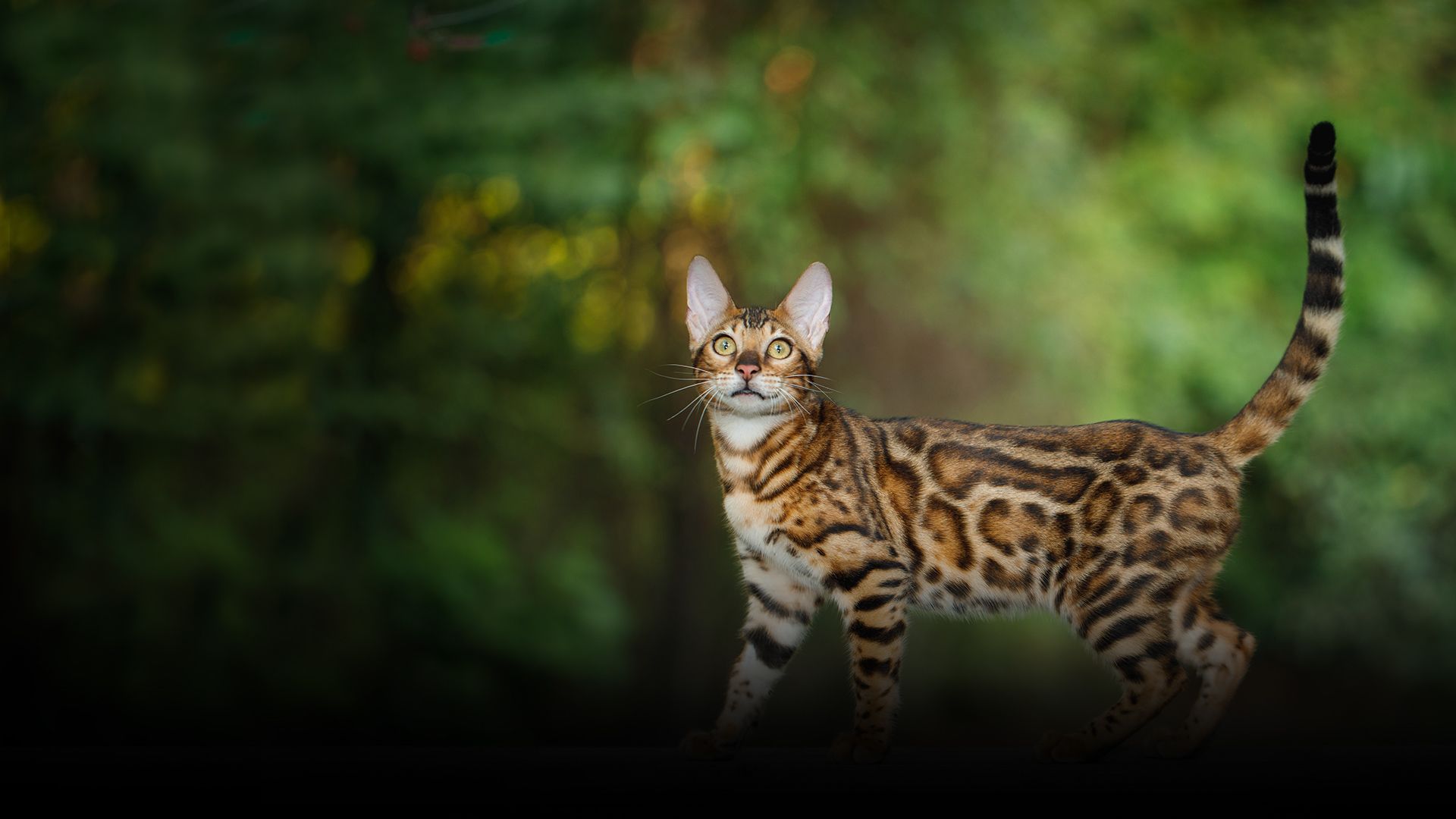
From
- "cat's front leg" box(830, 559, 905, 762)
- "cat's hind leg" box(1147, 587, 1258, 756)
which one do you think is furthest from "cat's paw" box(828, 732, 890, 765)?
"cat's hind leg" box(1147, 587, 1258, 756)

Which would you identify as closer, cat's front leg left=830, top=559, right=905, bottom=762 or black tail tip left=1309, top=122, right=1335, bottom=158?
black tail tip left=1309, top=122, right=1335, bottom=158

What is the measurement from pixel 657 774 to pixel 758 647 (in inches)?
17.3

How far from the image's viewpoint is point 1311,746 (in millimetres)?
3730

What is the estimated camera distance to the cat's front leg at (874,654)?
2.97 m

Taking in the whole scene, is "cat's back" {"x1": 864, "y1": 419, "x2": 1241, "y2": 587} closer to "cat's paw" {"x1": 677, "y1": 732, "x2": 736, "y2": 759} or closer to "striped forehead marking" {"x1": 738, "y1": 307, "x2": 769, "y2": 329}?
"striped forehead marking" {"x1": 738, "y1": 307, "x2": 769, "y2": 329}

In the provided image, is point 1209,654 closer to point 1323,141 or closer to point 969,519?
point 969,519

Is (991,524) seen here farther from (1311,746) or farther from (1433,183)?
(1433,183)

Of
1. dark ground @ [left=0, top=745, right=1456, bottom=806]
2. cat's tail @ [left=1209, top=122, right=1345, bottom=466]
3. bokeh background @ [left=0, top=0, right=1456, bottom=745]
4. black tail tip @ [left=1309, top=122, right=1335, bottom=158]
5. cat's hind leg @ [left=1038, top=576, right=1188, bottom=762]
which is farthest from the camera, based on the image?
bokeh background @ [left=0, top=0, right=1456, bottom=745]

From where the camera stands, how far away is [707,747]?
3176 mm

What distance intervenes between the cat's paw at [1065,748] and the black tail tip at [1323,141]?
4.66 ft

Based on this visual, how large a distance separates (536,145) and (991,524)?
807 centimetres

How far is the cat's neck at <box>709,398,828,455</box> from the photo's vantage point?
315 cm

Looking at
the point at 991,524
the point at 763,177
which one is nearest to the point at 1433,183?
the point at 763,177

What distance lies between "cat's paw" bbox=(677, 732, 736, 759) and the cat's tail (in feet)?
4.69
